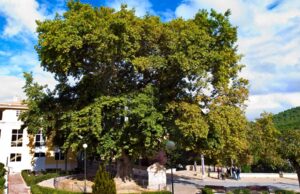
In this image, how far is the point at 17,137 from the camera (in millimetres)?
44906

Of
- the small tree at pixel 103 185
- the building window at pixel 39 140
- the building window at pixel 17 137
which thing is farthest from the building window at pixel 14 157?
the small tree at pixel 103 185

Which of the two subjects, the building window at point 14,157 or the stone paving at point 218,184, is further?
the building window at point 14,157

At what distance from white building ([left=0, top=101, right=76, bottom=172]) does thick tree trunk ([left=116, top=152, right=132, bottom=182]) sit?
68.8ft

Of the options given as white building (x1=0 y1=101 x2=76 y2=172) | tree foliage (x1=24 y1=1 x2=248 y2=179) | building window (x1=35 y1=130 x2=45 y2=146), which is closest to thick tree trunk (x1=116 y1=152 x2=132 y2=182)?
tree foliage (x1=24 y1=1 x2=248 y2=179)

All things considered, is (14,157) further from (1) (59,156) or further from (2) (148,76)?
(2) (148,76)

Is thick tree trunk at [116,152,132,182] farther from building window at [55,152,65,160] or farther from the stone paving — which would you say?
building window at [55,152,65,160]

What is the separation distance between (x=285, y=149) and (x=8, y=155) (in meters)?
35.7

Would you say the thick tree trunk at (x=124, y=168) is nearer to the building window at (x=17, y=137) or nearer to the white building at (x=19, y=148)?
the white building at (x=19, y=148)

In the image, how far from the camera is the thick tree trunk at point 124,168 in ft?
90.4

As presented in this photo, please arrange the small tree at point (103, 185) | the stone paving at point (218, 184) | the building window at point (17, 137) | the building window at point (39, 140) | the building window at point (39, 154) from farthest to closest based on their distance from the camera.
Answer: the building window at point (39, 140)
the building window at point (39, 154)
the building window at point (17, 137)
the stone paving at point (218, 184)
the small tree at point (103, 185)

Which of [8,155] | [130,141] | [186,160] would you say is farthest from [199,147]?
[8,155]

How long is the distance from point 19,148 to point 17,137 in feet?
5.02

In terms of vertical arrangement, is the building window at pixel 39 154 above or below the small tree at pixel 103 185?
above

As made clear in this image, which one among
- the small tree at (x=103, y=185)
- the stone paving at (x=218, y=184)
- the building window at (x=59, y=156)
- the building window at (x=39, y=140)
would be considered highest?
the building window at (x=39, y=140)
